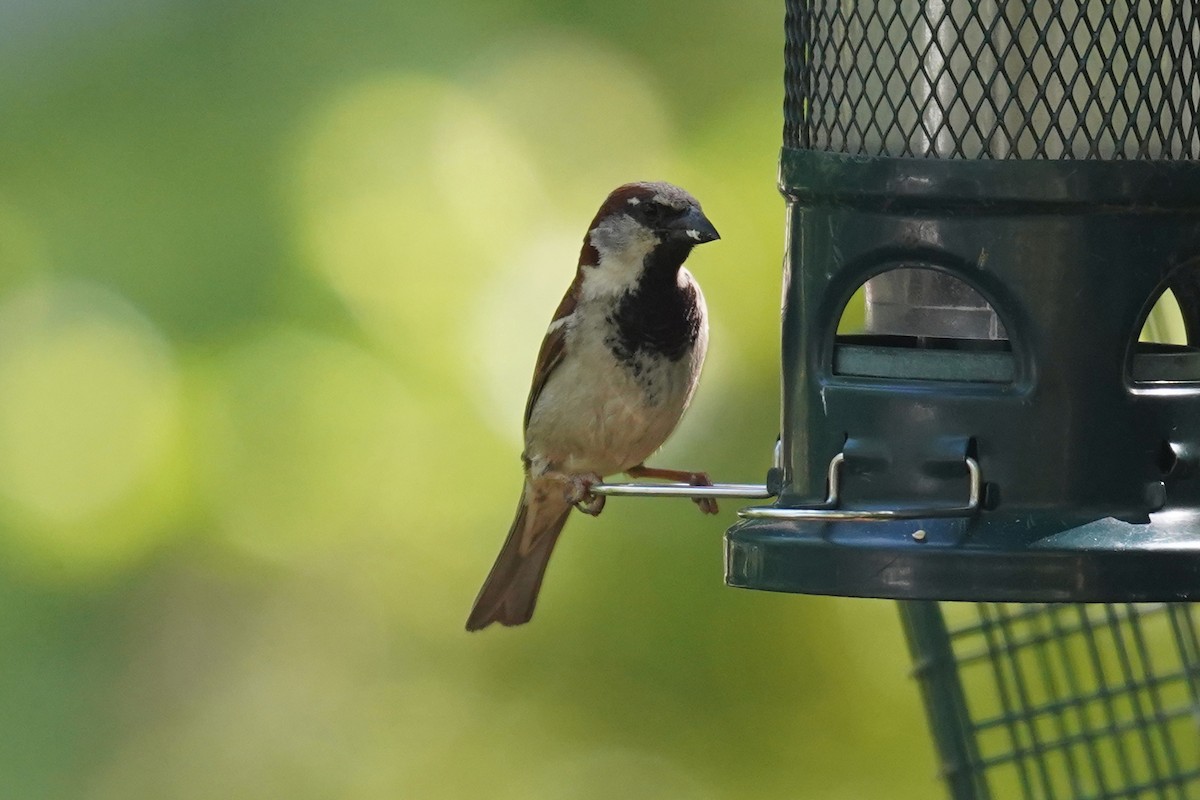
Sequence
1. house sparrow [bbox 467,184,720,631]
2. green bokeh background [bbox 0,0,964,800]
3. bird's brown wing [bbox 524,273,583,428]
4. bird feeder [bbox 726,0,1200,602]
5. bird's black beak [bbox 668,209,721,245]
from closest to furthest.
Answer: bird feeder [bbox 726,0,1200,602]
bird's black beak [bbox 668,209,721,245]
house sparrow [bbox 467,184,720,631]
bird's brown wing [bbox 524,273,583,428]
green bokeh background [bbox 0,0,964,800]

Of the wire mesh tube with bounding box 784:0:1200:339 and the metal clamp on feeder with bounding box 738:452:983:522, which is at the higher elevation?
the wire mesh tube with bounding box 784:0:1200:339

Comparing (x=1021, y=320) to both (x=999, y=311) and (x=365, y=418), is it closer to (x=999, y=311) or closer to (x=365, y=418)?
(x=999, y=311)

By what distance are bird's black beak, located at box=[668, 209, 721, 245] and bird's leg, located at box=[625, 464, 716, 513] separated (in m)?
0.58

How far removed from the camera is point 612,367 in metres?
4.73

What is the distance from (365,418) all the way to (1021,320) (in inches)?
102

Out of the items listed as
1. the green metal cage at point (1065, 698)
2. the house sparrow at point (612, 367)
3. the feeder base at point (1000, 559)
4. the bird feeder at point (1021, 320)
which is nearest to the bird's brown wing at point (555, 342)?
the house sparrow at point (612, 367)

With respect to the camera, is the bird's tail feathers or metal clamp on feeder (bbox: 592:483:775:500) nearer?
metal clamp on feeder (bbox: 592:483:775:500)

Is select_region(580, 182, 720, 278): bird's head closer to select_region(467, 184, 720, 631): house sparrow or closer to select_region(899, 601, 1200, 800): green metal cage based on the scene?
select_region(467, 184, 720, 631): house sparrow

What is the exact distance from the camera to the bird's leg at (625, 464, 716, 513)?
4531 millimetres

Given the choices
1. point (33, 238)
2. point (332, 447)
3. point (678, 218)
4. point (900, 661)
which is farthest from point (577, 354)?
point (33, 238)

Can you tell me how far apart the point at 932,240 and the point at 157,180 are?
123 inches

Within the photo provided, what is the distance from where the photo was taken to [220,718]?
5.81 metres

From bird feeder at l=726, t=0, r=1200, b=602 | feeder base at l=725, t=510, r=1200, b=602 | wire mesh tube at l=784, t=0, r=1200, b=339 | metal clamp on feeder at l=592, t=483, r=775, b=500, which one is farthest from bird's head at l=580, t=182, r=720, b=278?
feeder base at l=725, t=510, r=1200, b=602

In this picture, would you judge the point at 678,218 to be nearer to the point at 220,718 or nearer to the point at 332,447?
the point at 332,447
